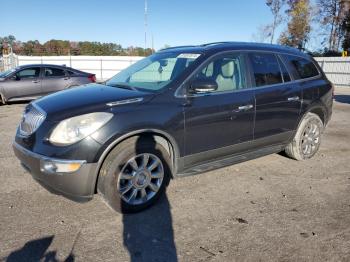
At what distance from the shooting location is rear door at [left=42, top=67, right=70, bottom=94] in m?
12.3

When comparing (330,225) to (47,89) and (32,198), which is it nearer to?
(32,198)

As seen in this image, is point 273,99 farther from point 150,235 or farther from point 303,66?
point 150,235

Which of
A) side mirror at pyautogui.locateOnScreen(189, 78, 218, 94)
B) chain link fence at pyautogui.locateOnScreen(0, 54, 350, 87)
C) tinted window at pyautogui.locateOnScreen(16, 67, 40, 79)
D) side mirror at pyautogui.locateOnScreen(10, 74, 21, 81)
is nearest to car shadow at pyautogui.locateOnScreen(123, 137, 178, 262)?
side mirror at pyautogui.locateOnScreen(189, 78, 218, 94)

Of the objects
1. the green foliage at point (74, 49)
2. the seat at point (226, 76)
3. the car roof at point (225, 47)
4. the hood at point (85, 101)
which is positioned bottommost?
the hood at point (85, 101)

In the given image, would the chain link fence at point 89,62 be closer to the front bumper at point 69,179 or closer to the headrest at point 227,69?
the headrest at point 227,69

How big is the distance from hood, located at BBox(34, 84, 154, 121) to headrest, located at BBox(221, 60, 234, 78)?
1.16 metres

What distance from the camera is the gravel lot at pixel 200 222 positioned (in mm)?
3031

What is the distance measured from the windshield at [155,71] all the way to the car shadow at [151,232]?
837mm

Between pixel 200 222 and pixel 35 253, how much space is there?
5.24ft

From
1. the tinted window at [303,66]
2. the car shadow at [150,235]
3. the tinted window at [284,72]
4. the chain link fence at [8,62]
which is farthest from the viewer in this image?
the chain link fence at [8,62]

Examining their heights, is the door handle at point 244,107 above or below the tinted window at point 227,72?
below

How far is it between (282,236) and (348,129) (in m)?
6.37

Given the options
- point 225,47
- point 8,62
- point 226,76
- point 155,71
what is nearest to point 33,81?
point 155,71

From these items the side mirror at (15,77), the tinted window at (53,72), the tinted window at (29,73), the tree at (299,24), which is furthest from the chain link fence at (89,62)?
the tree at (299,24)
